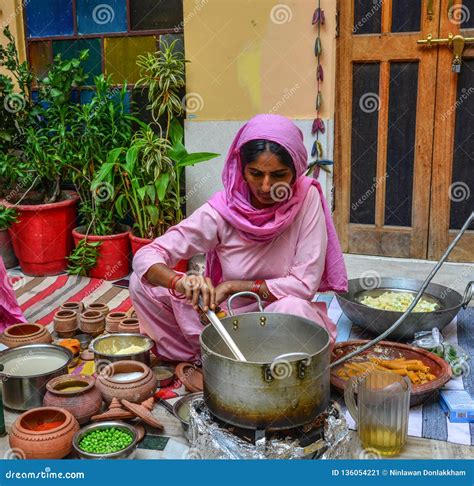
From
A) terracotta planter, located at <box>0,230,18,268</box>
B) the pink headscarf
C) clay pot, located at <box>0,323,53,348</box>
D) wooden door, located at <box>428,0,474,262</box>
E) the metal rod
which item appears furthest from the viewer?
terracotta planter, located at <box>0,230,18,268</box>

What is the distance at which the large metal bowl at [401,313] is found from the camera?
2779 millimetres

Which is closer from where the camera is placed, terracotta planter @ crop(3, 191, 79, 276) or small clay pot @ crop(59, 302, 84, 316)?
small clay pot @ crop(59, 302, 84, 316)

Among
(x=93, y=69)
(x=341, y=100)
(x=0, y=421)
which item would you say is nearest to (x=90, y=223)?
(x=93, y=69)

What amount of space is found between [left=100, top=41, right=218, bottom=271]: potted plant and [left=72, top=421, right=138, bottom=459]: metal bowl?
1.94m

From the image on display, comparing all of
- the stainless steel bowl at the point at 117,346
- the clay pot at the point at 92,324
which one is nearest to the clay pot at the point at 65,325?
the clay pot at the point at 92,324

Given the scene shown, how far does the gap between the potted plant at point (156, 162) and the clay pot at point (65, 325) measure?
102 cm

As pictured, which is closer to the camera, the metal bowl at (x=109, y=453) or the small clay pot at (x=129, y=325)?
the metal bowl at (x=109, y=453)

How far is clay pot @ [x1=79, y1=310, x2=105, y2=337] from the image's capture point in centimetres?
304

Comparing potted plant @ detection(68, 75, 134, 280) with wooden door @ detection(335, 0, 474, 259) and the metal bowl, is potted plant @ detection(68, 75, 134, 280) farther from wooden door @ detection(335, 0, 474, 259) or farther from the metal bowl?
the metal bowl

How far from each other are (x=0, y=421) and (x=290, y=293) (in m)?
1.11

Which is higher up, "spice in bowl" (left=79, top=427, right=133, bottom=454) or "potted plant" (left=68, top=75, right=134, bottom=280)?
"potted plant" (left=68, top=75, right=134, bottom=280)

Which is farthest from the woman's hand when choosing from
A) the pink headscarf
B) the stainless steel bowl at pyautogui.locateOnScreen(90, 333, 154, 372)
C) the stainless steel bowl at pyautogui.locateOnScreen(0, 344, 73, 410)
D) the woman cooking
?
the stainless steel bowl at pyautogui.locateOnScreen(0, 344, 73, 410)

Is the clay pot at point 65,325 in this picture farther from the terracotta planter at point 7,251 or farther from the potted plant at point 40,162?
the terracotta planter at point 7,251

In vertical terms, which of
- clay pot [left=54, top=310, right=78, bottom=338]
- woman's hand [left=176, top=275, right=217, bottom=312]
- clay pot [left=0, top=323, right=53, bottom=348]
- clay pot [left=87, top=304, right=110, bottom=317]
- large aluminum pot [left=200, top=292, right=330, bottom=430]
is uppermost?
woman's hand [left=176, top=275, right=217, bottom=312]
